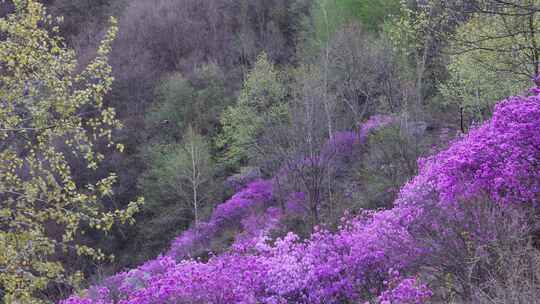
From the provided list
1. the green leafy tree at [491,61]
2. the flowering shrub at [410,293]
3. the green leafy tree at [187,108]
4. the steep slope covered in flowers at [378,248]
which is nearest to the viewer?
the flowering shrub at [410,293]

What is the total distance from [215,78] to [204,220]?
12.5m

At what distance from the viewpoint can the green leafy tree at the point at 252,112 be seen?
28656 mm

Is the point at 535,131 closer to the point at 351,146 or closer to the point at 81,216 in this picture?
the point at 81,216

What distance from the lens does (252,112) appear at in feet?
97.0

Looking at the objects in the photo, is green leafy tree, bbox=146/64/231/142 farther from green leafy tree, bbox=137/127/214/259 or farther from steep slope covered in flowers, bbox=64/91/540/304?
steep slope covered in flowers, bbox=64/91/540/304

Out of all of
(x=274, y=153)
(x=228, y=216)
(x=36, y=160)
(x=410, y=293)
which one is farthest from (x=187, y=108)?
(x=410, y=293)

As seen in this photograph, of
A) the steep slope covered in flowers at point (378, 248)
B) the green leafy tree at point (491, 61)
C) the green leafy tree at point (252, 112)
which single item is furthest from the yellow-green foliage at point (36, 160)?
the green leafy tree at point (252, 112)

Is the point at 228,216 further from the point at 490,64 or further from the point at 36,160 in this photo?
the point at 36,160

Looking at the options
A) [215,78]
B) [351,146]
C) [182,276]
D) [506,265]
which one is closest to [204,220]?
[351,146]

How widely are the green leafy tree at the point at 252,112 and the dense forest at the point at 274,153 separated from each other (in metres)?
0.15

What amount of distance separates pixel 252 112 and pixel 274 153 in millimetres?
7803

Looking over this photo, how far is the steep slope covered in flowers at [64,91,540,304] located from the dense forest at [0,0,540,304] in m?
0.03

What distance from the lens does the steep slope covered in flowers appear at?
297 inches

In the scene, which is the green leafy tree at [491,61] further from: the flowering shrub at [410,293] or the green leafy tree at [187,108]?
the green leafy tree at [187,108]
